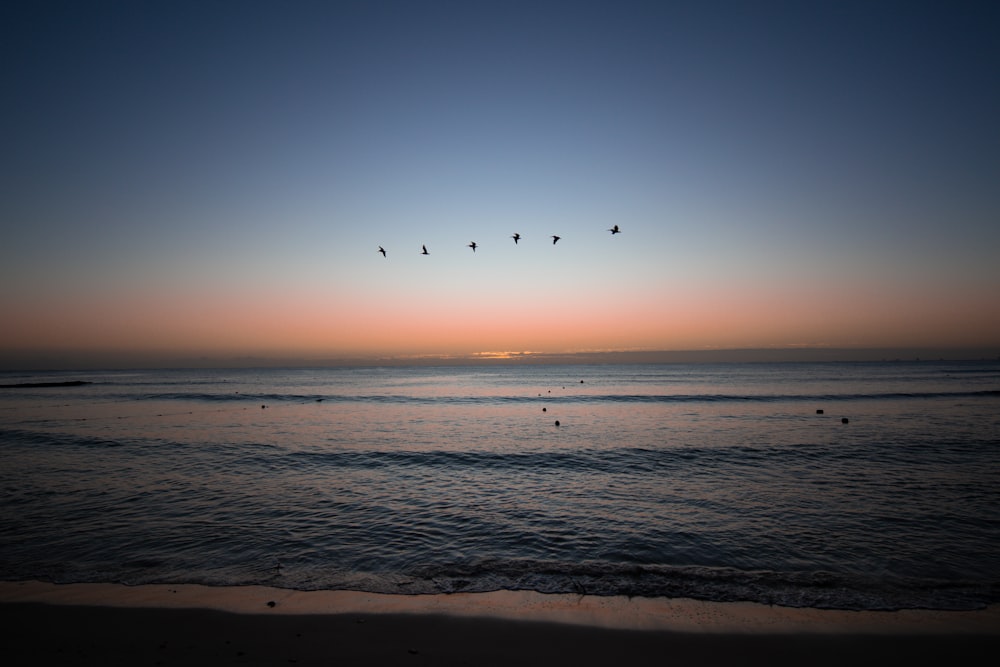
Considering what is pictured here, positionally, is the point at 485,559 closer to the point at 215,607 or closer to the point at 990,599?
the point at 215,607

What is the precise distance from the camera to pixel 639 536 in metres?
12.4

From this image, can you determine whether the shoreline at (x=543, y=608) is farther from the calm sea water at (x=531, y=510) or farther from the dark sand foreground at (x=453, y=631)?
the calm sea water at (x=531, y=510)

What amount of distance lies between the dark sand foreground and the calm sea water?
27.2 inches

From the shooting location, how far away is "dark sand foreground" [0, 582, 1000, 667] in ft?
22.8

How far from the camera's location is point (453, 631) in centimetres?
771

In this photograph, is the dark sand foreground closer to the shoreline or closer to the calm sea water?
the shoreline

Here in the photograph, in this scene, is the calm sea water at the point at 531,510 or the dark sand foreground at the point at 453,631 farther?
the calm sea water at the point at 531,510

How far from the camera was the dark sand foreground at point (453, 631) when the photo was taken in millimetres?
6957

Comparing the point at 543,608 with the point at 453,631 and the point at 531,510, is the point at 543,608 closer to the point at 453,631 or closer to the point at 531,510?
the point at 453,631

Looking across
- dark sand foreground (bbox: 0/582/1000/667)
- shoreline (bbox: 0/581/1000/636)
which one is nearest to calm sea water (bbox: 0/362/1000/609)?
shoreline (bbox: 0/581/1000/636)

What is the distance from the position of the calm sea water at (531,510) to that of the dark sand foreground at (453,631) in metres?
0.69

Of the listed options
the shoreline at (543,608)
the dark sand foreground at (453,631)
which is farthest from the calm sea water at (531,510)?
the dark sand foreground at (453,631)

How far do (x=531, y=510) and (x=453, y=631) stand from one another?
7282 mm

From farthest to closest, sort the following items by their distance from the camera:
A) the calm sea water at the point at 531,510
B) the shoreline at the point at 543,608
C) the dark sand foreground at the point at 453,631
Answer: the calm sea water at the point at 531,510
the shoreline at the point at 543,608
the dark sand foreground at the point at 453,631
